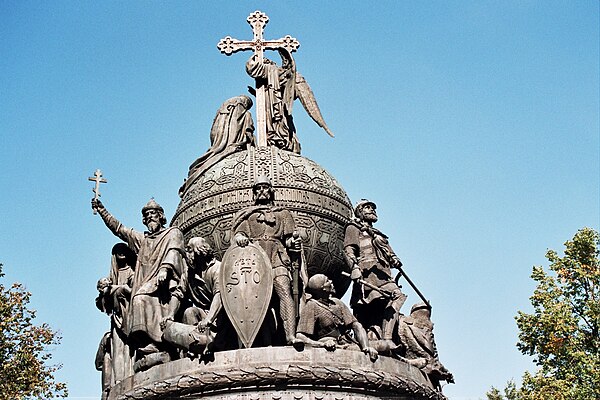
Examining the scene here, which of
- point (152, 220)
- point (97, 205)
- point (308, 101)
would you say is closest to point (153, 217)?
point (152, 220)

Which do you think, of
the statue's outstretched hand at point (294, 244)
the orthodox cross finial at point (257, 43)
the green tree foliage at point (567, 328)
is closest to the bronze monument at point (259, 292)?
the statue's outstretched hand at point (294, 244)

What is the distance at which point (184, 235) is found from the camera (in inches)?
503

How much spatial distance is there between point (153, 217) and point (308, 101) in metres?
4.18

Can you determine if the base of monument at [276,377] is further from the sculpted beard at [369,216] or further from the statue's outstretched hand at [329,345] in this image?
the sculpted beard at [369,216]

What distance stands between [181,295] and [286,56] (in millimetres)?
5531

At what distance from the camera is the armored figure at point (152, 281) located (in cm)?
1078

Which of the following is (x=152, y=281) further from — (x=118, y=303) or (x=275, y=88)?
(x=275, y=88)

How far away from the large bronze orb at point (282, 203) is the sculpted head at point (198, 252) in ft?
2.85

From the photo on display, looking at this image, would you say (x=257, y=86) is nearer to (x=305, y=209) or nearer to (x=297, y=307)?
(x=305, y=209)

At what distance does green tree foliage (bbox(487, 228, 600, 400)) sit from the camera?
2283cm

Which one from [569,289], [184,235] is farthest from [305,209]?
[569,289]

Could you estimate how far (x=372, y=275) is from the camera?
39.0 ft

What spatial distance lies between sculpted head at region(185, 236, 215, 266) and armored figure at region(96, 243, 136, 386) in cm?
96

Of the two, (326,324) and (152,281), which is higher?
(152,281)
